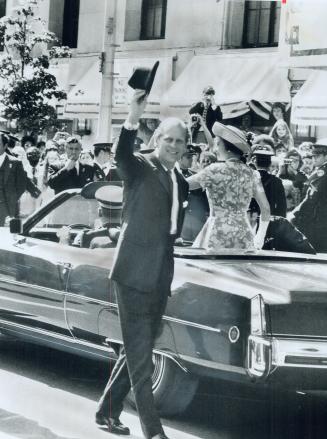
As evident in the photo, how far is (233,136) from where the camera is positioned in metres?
5.70

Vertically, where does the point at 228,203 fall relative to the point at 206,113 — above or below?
below

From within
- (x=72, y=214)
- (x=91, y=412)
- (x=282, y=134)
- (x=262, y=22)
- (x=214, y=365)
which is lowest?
(x=91, y=412)

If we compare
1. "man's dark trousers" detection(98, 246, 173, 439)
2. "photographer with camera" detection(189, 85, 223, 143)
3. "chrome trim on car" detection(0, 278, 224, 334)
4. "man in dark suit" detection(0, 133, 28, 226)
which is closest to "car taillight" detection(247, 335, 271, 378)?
"chrome trim on car" detection(0, 278, 224, 334)

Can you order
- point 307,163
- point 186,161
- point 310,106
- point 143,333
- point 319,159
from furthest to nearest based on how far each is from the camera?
point 310,106 → point 307,163 → point 319,159 → point 186,161 → point 143,333

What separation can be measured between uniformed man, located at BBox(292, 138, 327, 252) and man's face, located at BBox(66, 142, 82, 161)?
1.82 m

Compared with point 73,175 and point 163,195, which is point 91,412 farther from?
point 73,175

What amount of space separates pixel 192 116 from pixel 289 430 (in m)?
2.68

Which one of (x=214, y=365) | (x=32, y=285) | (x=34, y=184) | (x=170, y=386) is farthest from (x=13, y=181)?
(x=214, y=365)

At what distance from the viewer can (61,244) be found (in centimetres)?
580

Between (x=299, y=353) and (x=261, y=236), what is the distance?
1607 mm

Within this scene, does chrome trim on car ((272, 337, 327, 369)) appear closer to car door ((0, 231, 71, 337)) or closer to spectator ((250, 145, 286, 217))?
car door ((0, 231, 71, 337))

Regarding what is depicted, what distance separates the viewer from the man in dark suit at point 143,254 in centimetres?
443

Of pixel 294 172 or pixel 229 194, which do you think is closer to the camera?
pixel 229 194

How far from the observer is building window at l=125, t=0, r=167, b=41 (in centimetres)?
695
